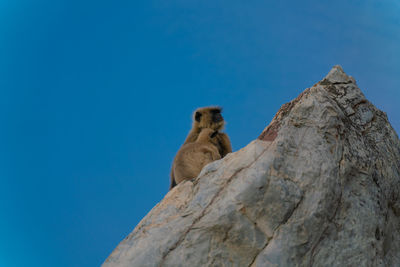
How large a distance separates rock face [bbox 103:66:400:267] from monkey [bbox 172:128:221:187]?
2856mm

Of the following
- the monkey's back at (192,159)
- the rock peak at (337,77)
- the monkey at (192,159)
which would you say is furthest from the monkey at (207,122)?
the rock peak at (337,77)

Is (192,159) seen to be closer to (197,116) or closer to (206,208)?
(197,116)

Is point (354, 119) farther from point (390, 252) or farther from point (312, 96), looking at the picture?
point (390, 252)

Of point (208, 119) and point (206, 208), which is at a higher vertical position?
point (208, 119)

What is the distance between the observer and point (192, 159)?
878 cm

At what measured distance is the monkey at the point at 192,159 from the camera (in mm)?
8594

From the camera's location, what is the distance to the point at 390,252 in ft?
18.2

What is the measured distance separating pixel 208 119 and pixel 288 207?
19.0 feet

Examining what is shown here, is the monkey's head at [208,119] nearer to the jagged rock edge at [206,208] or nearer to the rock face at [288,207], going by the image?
the rock face at [288,207]

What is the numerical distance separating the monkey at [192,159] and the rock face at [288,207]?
2856mm

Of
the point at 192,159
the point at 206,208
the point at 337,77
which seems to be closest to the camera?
the point at 206,208

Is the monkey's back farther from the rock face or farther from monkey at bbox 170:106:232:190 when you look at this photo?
the rock face

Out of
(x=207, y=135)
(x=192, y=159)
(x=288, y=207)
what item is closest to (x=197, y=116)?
(x=207, y=135)

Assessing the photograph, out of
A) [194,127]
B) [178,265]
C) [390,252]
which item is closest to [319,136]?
[390,252]
